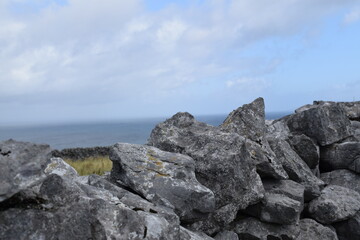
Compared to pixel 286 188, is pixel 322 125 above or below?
above

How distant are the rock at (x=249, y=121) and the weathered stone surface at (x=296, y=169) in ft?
2.19

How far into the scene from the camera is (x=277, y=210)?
834 cm

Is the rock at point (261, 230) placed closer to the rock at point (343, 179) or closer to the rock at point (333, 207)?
the rock at point (333, 207)

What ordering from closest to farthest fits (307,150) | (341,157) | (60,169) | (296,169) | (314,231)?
(60,169)
(314,231)
(296,169)
(307,150)
(341,157)

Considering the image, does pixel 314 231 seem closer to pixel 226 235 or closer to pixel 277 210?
pixel 277 210

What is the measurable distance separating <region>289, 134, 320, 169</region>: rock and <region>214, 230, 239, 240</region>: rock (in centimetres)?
476

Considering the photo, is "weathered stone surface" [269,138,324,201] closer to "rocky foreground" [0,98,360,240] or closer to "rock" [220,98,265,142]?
"rocky foreground" [0,98,360,240]

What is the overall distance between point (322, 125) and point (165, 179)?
23.8 feet

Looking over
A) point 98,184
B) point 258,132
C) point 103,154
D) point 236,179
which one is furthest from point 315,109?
point 103,154

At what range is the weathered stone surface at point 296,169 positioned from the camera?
9.80m

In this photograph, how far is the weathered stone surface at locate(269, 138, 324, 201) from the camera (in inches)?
386

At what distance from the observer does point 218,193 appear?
767 cm

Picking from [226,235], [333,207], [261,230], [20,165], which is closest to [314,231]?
[333,207]

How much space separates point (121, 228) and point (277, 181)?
18.9ft
